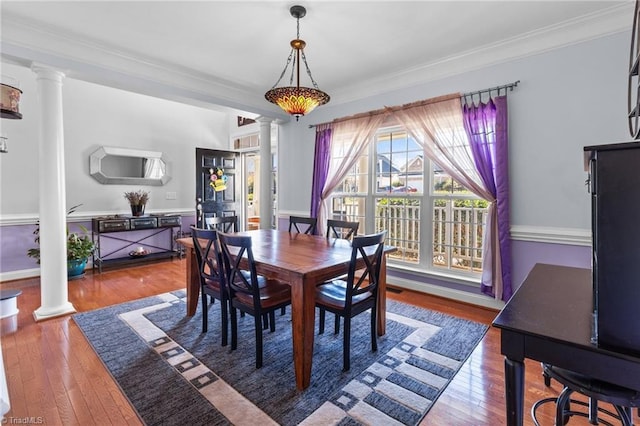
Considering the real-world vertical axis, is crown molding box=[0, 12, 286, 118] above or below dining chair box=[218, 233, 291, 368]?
above

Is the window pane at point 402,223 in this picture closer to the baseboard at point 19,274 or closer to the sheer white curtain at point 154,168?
Result: the sheer white curtain at point 154,168

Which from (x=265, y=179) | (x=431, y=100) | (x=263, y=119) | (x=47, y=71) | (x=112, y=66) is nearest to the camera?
(x=47, y=71)

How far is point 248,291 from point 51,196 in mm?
2290

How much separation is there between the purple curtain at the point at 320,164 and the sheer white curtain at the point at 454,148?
3.79 feet

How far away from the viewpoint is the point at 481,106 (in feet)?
9.96

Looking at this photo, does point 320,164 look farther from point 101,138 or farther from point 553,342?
point 553,342

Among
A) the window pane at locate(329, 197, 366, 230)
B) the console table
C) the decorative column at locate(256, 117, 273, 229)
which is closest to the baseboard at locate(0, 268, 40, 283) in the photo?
the decorative column at locate(256, 117, 273, 229)

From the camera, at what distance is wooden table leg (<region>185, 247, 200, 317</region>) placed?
2885mm

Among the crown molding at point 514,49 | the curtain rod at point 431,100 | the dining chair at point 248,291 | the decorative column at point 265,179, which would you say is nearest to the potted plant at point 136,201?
the decorative column at point 265,179

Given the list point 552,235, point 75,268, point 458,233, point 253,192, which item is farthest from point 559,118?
point 253,192

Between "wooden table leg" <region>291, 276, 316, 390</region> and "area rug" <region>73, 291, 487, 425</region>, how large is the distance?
101mm

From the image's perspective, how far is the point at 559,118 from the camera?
2703 millimetres

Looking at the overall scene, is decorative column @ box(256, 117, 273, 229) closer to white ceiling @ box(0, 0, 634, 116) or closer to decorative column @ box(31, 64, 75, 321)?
white ceiling @ box(0, 0, 634, 116)

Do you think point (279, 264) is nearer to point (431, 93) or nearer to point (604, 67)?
point (431, 93)
